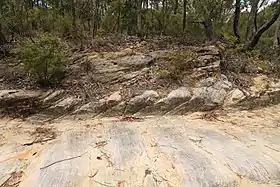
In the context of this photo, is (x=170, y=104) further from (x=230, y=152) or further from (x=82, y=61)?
(x=82, y=61)

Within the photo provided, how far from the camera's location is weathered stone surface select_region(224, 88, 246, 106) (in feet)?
18.2

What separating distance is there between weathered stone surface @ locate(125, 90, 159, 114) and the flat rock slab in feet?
1.22

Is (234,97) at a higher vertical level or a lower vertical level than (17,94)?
lower

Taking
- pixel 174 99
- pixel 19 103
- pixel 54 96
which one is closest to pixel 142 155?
pixel 174 99

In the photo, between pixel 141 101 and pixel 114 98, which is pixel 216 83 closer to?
pixel 141 101

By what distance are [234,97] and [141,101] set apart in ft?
5.91

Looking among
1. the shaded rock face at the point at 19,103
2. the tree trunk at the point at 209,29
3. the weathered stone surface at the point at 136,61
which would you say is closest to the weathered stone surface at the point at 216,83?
the weathered stone surface at the point at 136,61

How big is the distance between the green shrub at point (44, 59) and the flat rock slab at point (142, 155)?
1.01 m

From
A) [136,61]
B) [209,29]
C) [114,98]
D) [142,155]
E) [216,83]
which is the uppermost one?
[209,29]

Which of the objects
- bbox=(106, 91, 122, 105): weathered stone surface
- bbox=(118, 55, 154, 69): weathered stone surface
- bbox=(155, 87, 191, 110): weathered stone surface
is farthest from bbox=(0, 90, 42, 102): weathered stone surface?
bbox=(155, 87, 191, 110): weathered stone surface

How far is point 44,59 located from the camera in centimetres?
508

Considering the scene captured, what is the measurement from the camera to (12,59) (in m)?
6.38

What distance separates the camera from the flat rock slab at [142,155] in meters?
3.20

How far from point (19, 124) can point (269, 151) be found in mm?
3582
